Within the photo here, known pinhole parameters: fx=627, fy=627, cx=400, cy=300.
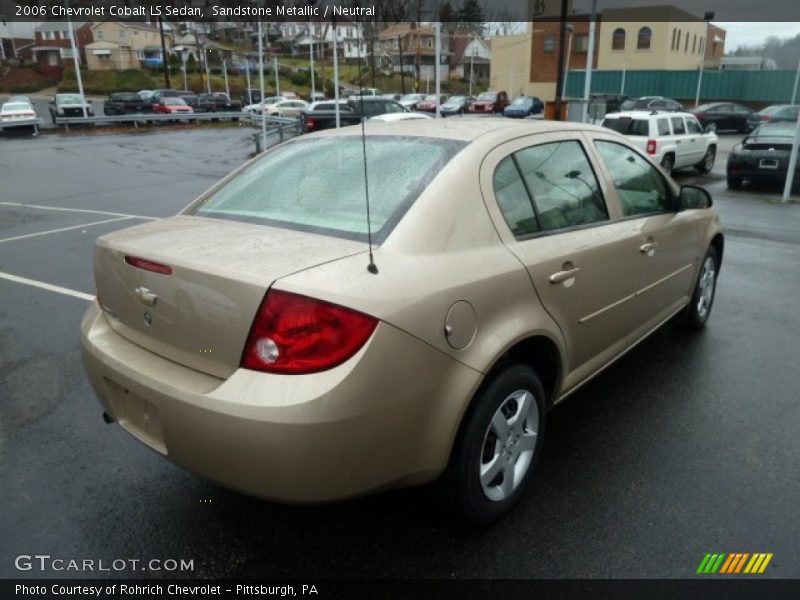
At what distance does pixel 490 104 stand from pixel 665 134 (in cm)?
3002

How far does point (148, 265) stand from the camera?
243 cm

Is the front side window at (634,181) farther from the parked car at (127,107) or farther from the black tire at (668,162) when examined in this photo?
the parked car at (127,107)

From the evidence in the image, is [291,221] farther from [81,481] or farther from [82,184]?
[82,184]

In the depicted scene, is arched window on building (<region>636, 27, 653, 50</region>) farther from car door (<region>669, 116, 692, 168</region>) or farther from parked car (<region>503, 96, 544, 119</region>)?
car door (<region>669, 116, 692, 168</region>)

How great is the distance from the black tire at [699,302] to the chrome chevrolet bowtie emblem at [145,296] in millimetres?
3785

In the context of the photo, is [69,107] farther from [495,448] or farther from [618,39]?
[618,39]

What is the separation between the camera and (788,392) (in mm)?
3900

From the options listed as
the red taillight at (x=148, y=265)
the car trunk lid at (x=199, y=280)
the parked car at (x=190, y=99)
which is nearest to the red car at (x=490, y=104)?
the parked car at (x=190, y=99)

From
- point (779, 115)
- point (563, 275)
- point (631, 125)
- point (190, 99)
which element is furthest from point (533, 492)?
point (190, 99)

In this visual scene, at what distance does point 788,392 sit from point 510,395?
236cm

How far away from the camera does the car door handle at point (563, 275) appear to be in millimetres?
2775

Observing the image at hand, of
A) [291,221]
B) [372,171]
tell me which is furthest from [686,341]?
[291,221]

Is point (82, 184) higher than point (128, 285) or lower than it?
lower

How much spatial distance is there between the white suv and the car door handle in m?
11.4
